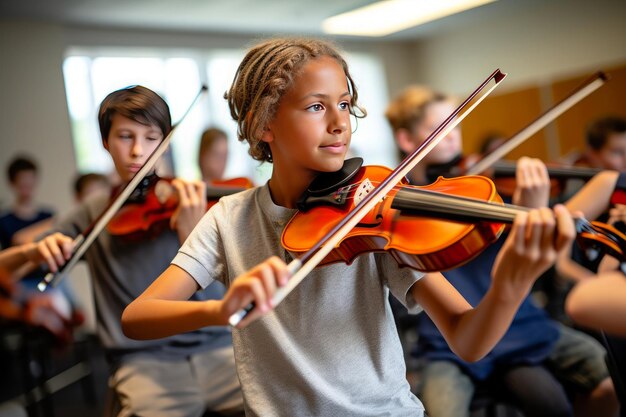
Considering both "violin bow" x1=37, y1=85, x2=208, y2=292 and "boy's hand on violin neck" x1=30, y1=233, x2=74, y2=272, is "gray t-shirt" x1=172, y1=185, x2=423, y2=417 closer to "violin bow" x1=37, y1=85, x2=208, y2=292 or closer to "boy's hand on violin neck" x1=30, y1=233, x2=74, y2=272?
"violin bow" x1=37, y1=85, x2=208, y2=292

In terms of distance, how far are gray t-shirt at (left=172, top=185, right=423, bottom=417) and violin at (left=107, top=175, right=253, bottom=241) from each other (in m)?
0.24

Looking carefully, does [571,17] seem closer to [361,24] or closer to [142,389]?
[361,24]

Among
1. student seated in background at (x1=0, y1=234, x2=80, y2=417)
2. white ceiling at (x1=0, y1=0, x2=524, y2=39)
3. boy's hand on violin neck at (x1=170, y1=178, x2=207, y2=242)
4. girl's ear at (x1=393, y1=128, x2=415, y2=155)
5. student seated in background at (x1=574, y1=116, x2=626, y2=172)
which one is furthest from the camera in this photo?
white ceiling at (x1=0, y1=0, x2=524, y2=39)

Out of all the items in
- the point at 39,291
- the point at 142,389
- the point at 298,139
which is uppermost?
the point at 298,139

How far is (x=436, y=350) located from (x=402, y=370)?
66 cm

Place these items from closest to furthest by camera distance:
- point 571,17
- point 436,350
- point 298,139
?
point 298,139 < point 436,350 < point 571,17

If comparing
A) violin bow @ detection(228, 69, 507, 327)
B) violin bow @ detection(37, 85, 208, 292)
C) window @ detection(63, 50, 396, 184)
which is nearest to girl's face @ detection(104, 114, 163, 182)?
violin bow @ detection(37, 85, 208, 292)

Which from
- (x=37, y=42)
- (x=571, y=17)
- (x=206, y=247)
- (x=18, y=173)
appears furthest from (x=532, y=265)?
(x=571, y=17)

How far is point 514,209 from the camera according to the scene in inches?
35.3

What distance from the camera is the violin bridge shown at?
1.12 metres

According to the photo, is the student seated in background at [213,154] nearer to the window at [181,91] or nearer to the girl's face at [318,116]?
the girl's face at [318,116]

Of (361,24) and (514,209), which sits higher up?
(361,24)

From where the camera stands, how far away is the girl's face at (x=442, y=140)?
2010 mm

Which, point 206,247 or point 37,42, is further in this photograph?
point 37,42
